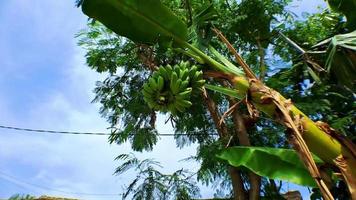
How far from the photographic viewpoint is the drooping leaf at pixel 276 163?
2859mm

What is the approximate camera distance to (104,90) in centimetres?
527

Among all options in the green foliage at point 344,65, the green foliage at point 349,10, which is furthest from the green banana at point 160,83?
the green foliage at point 349,10

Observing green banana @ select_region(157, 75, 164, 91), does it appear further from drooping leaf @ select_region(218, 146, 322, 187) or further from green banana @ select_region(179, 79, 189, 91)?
drooping leaf @ select_region(218, 146, 322, 187)

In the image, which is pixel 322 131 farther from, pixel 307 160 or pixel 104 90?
pixel 104 90

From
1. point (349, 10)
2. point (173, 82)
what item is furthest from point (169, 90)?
point (349, 10)

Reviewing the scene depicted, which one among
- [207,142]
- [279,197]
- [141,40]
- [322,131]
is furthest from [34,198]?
[322,131]

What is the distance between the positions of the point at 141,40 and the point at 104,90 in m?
2.83

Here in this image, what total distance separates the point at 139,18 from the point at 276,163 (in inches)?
49.4

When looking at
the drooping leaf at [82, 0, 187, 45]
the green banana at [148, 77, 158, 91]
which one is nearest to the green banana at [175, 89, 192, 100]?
the green banana at [148, 77, 158, 91]

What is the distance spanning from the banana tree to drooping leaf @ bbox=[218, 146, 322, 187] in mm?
711

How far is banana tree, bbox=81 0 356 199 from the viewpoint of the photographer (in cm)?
206

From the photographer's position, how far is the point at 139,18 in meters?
2.44

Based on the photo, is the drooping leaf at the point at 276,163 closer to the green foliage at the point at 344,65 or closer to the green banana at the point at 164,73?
the green foliage at the point at 344,65

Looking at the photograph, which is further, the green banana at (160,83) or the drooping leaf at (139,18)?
the drooping leaf at (139,18)
